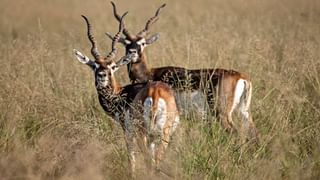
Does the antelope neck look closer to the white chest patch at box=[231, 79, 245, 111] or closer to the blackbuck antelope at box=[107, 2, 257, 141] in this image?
the blackbuck antelope at box=[107, 2, 257, 141]

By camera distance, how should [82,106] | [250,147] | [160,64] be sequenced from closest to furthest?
1. [250,147]
2. [82,106]
3. [160,64]

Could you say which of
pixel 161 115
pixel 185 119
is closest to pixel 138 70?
pixel 161 115

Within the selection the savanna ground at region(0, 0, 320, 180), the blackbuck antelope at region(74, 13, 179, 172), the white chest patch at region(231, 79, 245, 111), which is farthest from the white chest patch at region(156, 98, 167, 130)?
the white chest patch at region(231, 79, 245, 111)

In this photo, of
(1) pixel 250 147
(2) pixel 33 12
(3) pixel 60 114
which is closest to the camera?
(1) pixel 250 147

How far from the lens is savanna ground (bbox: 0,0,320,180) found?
493 centimetres

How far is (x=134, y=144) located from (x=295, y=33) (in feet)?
22.6

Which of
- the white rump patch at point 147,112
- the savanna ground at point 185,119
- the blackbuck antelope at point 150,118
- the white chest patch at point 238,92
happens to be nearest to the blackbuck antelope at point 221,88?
the white chest patch at point 238,92

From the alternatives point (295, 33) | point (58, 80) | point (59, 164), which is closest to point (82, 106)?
point (58, 80)

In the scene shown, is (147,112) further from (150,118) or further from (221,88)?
(221,88)

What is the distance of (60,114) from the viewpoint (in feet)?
22.9

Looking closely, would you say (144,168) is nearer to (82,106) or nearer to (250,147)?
(250,147)

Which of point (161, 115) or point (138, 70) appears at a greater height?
point (138, 70)

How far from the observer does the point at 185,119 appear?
5.95 metres

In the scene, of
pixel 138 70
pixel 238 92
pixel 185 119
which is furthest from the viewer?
pixel 138 70
